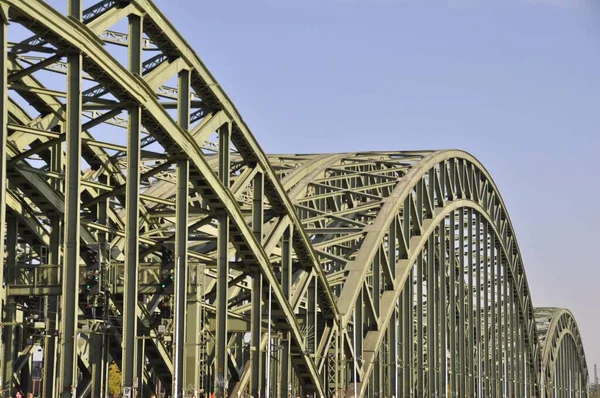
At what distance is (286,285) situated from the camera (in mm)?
62719

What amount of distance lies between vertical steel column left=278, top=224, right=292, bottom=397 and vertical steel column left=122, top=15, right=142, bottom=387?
17.8m

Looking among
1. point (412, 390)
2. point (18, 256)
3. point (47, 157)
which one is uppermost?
point (47, 157)

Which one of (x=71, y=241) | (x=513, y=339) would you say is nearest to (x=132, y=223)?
(x=71, y=241)

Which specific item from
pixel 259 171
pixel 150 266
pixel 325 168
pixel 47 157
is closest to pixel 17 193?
pixel 47 157

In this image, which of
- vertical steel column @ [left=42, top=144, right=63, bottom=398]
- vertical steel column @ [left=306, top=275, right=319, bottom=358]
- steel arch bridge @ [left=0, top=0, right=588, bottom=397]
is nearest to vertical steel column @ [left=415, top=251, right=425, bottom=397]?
steel arch bridge @ [left=0, top=0, right=588, bottom=397]

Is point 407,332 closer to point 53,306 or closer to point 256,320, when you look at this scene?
point 256,320

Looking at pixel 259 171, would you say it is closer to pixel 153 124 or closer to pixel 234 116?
pixel 234 116

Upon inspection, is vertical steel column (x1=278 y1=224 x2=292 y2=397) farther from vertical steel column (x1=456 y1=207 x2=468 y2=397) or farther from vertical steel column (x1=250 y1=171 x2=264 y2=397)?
vertical steel column (x1=456 y1=207 x2=468 y2=397)

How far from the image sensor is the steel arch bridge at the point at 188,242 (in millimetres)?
43938

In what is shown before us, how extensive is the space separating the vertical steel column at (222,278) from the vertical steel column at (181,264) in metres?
3.70

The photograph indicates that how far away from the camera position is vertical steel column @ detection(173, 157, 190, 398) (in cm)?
4788

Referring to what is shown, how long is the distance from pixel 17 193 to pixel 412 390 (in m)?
39.8

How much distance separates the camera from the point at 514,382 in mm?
121688

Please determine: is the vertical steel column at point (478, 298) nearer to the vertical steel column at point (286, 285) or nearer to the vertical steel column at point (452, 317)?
the vertical steel column at point (452, 317)
